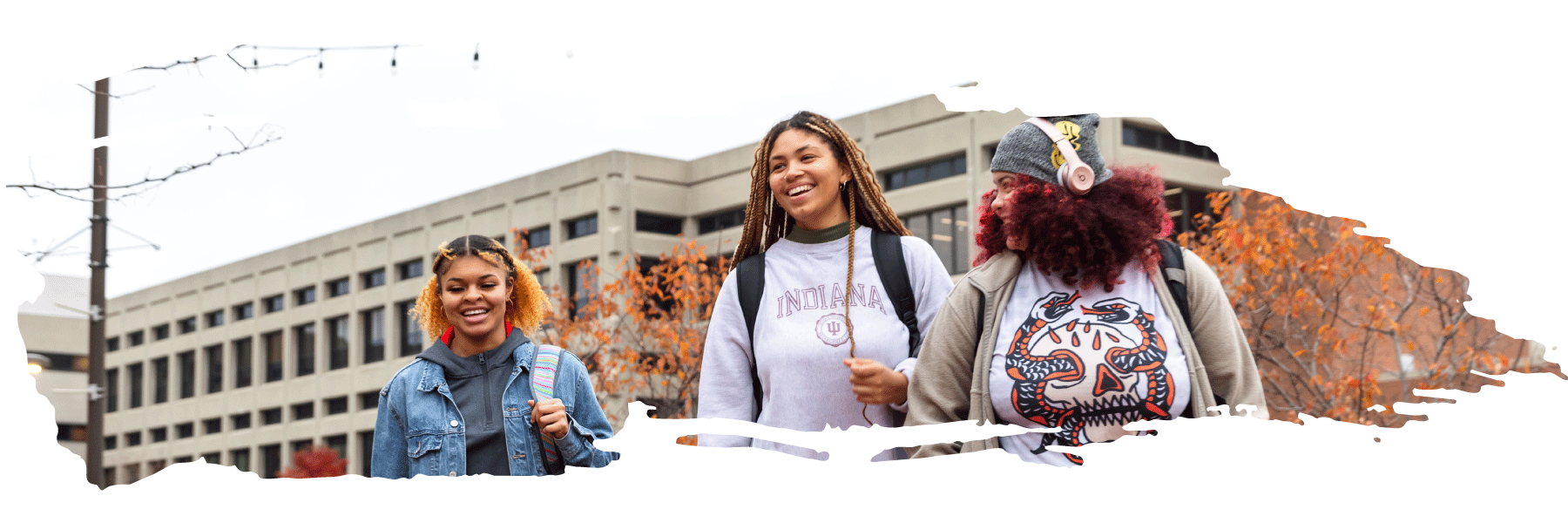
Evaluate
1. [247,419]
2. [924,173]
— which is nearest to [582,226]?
[924,173]

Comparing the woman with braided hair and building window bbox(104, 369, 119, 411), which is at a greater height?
the woman with braided hair

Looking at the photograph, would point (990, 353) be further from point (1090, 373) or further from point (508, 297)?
point (508, 297)

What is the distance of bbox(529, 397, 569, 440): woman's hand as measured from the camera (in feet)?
12.5

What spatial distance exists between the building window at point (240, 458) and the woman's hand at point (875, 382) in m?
48.9

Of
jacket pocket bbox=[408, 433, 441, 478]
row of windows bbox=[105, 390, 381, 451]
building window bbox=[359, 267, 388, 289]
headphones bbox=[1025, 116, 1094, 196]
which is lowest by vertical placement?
row of windows bbox=[105, 390, 381, 451]

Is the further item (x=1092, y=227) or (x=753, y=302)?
(x=753, y=302)

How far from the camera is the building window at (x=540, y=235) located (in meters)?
40.2

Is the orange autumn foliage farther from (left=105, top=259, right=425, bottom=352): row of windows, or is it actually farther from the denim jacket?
(left=105, top=259, right=425, bottom=352): row of windows

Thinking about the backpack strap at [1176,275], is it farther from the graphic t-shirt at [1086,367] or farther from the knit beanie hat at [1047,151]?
the knit beanie hat at [1047,151]

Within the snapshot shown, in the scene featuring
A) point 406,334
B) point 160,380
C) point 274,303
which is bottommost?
point 160,380

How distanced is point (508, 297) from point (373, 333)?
139 ft

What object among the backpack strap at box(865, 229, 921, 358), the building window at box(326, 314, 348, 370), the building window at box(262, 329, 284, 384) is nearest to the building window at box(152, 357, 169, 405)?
the building window at box(262, 329, 284, 384)

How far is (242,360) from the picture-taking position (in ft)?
160

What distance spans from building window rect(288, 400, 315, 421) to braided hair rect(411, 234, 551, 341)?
148 feet
